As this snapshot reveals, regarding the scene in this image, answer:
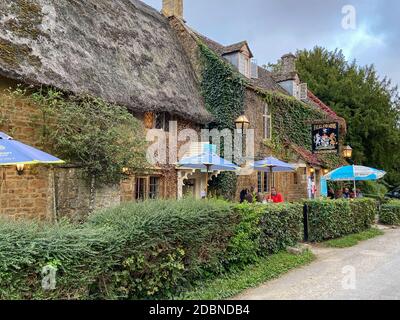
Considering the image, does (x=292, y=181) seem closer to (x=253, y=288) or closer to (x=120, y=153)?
(x=120, y=153)

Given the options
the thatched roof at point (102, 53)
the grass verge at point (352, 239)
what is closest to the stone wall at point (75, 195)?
the thatched roof at point (102, 53)

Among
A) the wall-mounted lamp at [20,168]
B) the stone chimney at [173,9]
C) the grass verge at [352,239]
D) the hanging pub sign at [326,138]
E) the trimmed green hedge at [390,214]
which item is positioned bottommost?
the grass verge at [352,239]

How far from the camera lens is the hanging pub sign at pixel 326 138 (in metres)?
17.5

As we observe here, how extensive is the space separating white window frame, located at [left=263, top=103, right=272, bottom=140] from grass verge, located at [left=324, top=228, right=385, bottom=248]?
21.3 ft

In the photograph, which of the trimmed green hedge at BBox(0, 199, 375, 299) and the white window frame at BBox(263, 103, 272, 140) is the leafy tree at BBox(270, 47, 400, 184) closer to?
the white window frame at BBox(263, 103, 272, 140)

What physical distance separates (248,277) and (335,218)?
593cm

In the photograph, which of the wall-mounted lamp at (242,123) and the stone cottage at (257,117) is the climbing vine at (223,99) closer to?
the wall-mounted lamp at (242,123)

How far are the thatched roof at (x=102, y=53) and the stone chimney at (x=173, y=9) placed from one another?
0.86 metres

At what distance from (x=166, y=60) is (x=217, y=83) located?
2.33 metres

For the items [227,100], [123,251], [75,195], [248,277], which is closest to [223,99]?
[227,100]

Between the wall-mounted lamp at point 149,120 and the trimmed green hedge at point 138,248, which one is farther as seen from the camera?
the wall-mounted lamp at point 149,120

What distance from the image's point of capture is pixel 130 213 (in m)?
5.99

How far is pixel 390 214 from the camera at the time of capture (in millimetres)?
17281
